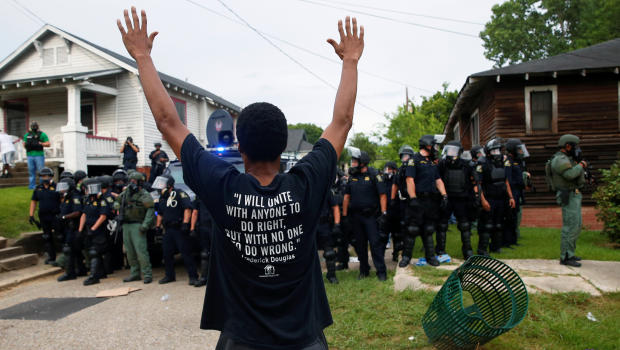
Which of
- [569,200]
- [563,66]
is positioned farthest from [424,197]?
[563,66]

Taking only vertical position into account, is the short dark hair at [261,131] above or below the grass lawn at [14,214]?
above

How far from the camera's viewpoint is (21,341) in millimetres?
5023

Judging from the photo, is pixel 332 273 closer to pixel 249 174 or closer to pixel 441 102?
pixel 249 174

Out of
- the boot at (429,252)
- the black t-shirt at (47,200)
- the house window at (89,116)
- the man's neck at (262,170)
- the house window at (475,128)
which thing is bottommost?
the boot at (429,252)

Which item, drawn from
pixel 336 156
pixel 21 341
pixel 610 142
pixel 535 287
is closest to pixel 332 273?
pixel 535 287

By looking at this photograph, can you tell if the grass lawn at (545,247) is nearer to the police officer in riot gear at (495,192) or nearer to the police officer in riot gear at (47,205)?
the police officer in riot gear at (495,192)

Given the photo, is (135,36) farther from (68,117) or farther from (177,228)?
(68,117)

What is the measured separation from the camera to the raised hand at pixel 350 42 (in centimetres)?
203

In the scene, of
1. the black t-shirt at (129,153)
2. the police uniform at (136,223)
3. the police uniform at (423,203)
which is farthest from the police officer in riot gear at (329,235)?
the black t-shirt at (129,153)

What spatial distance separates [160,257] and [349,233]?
470cm

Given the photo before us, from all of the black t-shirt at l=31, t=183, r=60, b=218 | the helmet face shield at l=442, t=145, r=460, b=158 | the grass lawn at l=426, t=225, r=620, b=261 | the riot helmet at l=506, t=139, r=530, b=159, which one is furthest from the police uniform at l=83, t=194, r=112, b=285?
the riot helmet at l=506, t=139, r=530, b=159

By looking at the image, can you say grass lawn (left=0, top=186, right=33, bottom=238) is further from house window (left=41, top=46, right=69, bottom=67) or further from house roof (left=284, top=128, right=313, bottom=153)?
house roof (left=284, top=128, right=313, bottom=153)

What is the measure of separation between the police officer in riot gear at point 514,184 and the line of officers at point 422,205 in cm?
16

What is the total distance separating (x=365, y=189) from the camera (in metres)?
7.23
